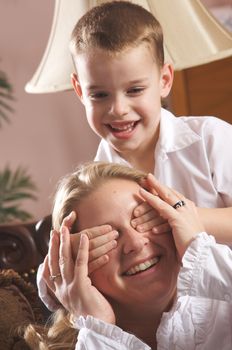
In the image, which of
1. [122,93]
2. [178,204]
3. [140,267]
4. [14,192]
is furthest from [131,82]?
[14,192]

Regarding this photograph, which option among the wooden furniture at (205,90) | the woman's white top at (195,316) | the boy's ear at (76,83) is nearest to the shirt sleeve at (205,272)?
the woman's white top at (195,316)

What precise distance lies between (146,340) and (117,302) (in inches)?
3.8

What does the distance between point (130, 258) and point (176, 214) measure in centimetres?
11

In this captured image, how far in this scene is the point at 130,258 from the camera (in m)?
1.22

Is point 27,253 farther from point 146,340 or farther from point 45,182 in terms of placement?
point 45,182

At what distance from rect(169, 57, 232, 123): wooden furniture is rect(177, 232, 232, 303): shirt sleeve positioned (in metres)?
1.87

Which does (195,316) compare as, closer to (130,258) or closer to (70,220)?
(130,258)

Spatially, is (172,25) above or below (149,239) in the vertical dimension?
above

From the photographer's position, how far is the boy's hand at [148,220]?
1.24 meters

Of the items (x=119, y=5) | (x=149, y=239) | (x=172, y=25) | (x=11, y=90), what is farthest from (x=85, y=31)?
(x=11, y=90)

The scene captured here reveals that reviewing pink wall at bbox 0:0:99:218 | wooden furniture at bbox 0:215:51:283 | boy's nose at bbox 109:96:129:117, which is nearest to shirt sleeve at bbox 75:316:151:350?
boy's nose at bbox 109:96:129:117

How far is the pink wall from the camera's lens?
162 inches

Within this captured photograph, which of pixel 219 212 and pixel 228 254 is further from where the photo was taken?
pixel 219 212

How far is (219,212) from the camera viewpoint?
1.55 meters
